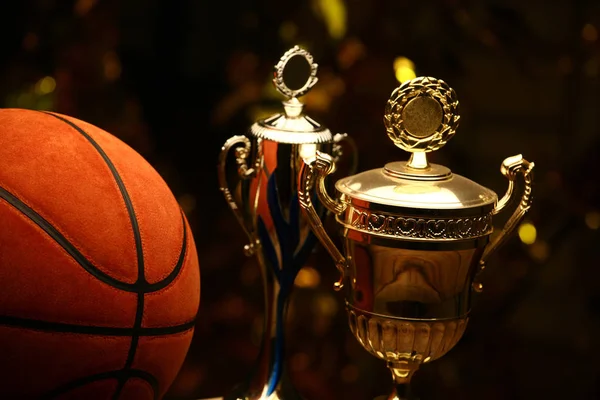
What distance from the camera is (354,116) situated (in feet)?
7.00

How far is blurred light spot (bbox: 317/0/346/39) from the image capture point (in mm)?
2146

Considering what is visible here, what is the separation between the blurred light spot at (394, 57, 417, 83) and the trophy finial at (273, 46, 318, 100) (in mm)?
608

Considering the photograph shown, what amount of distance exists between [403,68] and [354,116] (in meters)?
0.14

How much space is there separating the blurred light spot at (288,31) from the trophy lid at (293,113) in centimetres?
63

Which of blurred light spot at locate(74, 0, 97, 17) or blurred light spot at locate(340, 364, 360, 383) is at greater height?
blurred light spot at locate(74, 0, 97, 17)

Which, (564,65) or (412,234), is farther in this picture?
(564,65)

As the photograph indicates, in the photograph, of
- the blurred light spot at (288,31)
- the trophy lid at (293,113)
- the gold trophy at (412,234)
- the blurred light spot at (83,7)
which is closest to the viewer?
the gold trophy at (412,234)

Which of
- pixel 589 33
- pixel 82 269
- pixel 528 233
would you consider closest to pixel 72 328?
pixel 82 269

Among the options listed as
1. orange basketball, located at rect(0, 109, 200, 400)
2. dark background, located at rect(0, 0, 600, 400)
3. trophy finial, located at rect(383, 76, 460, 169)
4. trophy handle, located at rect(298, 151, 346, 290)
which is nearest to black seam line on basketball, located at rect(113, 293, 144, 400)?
orange basketball, located at rect(0, 109, 200, 400)

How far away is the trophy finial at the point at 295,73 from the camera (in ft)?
5.07

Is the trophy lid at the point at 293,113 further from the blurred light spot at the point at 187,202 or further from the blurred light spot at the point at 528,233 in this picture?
the blurred light spot at the point at 528,233

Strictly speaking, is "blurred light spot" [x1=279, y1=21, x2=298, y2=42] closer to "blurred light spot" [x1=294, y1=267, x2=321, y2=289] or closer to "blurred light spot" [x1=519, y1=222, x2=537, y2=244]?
"blurred light spot" [x1=294, y1=267, x2=321, y2=289]

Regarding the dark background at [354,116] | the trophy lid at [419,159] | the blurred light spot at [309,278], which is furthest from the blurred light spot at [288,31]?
the trophy lid at [419,159]

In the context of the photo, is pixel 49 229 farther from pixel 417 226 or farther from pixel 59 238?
pixel 417 226
